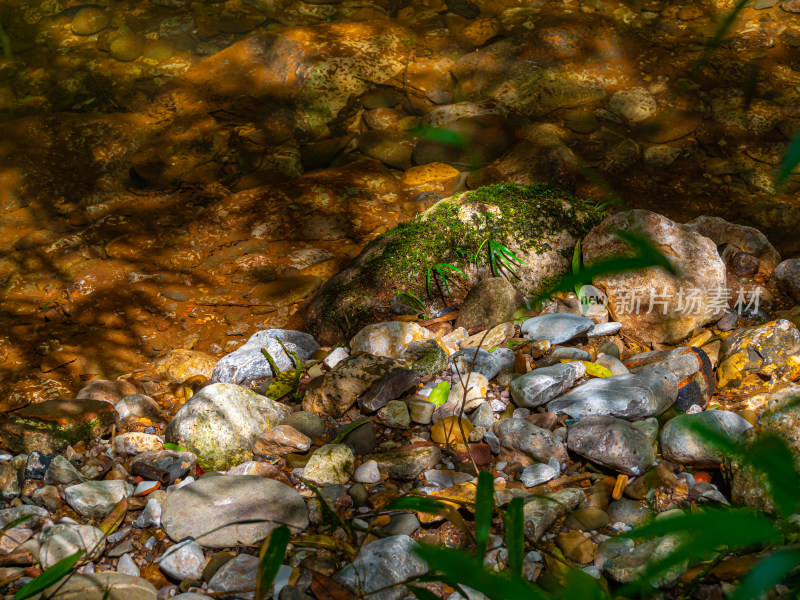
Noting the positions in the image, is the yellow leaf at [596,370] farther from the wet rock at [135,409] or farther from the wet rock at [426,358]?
the wet rock at [135,409]

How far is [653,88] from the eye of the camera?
550cm

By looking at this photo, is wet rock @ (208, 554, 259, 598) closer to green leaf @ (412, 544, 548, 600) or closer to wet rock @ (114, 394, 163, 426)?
green leaf @ (412, 544, 548, 600)

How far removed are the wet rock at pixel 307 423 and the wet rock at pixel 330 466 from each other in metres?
0.20

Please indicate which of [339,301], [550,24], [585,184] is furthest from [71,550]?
[550,24]

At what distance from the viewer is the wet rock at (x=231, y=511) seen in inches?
71.4

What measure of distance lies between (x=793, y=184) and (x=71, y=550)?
4.81 m

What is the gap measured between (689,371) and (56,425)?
2466 millimetres

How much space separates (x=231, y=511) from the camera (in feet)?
6.12

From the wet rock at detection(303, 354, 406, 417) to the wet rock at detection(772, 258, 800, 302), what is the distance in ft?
6.36

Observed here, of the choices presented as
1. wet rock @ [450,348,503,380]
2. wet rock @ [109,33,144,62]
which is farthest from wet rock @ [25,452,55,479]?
wet rock @ [109,33,144,62]

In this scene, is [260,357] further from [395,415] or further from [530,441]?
[530,441]

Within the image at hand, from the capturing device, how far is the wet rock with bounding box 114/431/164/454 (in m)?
2.36

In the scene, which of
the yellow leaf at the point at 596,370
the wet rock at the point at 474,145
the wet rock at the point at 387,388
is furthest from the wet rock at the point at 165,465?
the wet rock at the point at 474,145

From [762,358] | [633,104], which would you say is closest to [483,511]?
[762,358]
